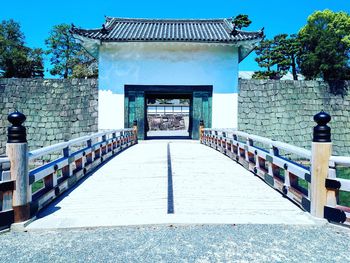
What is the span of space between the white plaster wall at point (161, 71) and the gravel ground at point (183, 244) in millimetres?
11069

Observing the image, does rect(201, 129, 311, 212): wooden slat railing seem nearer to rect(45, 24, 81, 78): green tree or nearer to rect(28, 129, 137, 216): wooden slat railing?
rect(28, 129, 137, 216): wooden slat railing

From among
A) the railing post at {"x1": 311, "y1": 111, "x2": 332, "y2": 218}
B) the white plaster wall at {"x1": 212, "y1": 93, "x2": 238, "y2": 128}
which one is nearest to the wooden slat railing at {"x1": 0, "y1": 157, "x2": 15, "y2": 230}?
the railing post at {"x1": 311, "y1": 111, "x2": 332, "y2": 218}

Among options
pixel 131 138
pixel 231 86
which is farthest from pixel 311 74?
pixel 131 138

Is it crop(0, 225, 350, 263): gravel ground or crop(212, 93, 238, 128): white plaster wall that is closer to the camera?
crop(0, 225, 350, 263): gravel ground

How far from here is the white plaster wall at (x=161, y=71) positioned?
13.7 meters

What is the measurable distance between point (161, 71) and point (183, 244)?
465 inches

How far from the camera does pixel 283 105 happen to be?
1367cm

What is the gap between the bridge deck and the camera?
3.16 metres

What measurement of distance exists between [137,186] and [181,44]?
33.3ft

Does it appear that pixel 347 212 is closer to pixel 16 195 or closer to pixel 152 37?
pixel 16 195

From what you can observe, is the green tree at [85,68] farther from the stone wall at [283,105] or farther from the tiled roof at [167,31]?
the stone wall at [283,105]

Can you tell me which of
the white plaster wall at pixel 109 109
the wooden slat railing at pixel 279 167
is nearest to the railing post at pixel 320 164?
the wooden slat railing at pixel 279 167

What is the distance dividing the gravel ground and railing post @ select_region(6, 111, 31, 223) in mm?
244

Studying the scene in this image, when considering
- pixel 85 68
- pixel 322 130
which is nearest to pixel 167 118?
pixel 85 68
